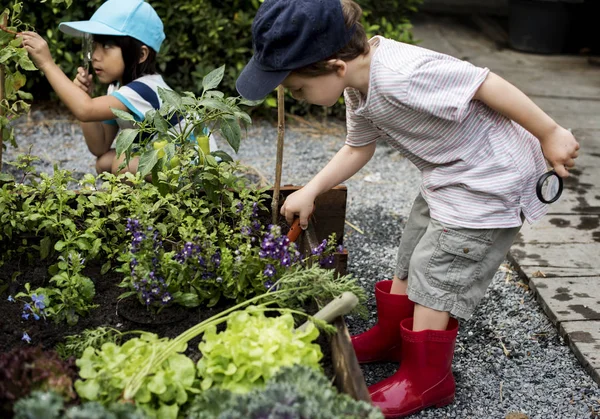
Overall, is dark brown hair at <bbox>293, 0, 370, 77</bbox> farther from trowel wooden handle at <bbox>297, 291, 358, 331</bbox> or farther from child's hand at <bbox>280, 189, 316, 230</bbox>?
trowel wooden handle at <bbox>297, 291, 358, 331</bbox>

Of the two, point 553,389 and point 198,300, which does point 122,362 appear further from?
point 553,389

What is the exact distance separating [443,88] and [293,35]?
1.35 ft

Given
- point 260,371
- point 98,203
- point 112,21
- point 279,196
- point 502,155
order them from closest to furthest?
point 260,371, point 502,155, point 98,203, point 279,196, point 112,21

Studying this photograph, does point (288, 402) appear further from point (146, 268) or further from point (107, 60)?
point (107, 60)

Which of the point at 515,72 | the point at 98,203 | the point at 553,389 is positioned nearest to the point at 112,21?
the point at 98,203

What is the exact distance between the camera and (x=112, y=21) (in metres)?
3.06

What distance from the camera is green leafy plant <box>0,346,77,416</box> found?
1489 millimetres

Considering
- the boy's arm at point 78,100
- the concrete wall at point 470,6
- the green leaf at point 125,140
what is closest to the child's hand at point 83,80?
the boy's arm at point 78,100

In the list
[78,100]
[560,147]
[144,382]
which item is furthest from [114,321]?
[560,147]

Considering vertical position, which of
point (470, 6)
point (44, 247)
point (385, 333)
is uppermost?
point (44, 247)

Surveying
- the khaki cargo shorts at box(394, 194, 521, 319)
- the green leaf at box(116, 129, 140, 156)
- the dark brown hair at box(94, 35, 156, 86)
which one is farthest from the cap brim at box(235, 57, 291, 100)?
the dark brown hair at box(94, 35, 156, 86)

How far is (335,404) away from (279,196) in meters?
1.31

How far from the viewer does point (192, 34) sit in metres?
4.69

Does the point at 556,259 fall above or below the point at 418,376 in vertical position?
below
